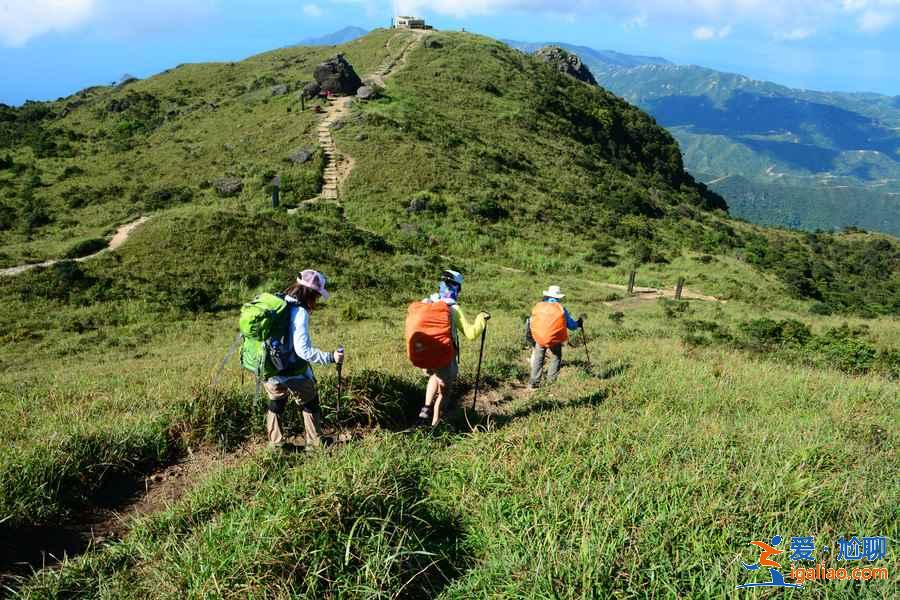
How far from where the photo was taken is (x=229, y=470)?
5.14 m

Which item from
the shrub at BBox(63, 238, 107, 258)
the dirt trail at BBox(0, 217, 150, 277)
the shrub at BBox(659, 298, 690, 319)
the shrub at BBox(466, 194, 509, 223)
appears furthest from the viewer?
the shrub at BBox(466, 194, 509, 223)

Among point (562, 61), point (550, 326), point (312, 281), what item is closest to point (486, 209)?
point (550, 326)

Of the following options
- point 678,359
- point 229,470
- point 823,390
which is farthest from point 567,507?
point 678,359

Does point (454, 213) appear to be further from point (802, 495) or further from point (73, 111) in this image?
point (73, 111)

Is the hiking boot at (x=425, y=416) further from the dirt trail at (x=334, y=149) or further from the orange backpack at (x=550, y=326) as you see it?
the dirt trail at (x=334, y=149)

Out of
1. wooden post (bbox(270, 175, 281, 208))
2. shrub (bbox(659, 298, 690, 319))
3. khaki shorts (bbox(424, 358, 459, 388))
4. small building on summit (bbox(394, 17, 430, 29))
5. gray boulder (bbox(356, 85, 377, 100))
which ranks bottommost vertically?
shrub (bbox(659, 298, 690, 319))

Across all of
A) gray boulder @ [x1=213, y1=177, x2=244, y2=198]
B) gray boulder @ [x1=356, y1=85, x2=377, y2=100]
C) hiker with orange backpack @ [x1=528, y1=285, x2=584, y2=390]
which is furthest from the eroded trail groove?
hiker with orange backpack @ [x1=528, y1=285, x2=584, y2=390]

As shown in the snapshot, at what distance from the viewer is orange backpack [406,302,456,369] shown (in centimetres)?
654

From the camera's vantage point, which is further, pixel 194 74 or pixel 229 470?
pixel 194 74

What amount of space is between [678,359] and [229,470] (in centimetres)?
853

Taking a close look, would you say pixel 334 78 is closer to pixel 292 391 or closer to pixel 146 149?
pixel 146 149

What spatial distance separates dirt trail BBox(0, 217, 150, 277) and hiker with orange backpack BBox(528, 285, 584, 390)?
21.1m

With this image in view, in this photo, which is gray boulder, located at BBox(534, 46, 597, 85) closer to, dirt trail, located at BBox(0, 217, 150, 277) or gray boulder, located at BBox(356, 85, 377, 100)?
gray boulder, located at BBox(356, 85, 377, 100)

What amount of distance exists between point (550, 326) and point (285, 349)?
455cm
